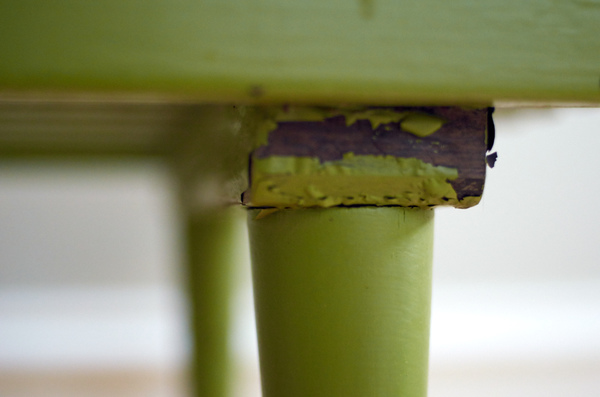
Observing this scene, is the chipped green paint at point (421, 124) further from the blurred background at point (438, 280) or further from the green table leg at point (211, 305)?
the blurred background at point (438, 280)

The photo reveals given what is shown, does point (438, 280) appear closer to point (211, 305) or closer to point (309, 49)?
point (211, 305)

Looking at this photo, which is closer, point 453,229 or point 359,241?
point 359,241

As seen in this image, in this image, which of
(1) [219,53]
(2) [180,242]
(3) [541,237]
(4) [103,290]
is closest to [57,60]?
(1) [219,53]

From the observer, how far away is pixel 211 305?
14.9 inches

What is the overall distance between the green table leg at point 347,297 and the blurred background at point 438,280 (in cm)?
54

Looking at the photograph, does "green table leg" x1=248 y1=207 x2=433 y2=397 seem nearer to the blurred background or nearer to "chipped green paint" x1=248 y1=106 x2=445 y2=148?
"chipped green paint" x1=248 y1=106 x2=445 y2=148

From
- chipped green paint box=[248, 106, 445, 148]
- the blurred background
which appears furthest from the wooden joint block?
the blurred background

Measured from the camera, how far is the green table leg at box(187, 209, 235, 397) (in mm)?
380

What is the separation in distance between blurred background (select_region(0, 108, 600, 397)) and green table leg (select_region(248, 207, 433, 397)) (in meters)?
0.54

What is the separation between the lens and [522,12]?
0.13 metres

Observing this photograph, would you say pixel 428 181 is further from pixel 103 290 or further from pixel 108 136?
pixel 103 290

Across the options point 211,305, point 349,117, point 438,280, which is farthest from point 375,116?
point 438,280

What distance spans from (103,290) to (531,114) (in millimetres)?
768

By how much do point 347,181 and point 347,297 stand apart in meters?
0.04
